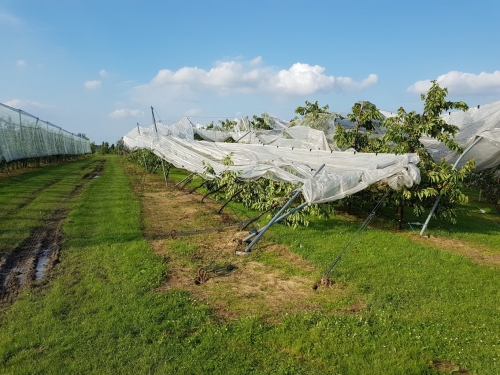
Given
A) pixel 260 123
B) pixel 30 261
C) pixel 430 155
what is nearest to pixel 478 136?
pixel 430 155

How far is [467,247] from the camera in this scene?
755 centimetres

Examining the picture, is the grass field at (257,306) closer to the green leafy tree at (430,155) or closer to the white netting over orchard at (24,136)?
the green leafy tree at (430,155)

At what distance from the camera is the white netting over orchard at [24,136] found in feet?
57.6

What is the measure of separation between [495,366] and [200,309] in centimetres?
302

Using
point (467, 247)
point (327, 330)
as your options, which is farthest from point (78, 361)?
point (467, 247)

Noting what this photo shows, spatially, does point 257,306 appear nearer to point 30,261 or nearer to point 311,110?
point 30,261

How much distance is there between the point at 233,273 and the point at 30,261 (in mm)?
3223

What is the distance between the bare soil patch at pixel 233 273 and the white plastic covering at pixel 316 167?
1261mm

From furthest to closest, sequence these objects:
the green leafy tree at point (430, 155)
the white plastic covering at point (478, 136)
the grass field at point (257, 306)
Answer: the white plastic covering at point (478, 136)
the green leafy tree at point (430, 155)
the grass field at point (257, 306)

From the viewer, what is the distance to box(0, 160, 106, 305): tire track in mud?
5.02 meters

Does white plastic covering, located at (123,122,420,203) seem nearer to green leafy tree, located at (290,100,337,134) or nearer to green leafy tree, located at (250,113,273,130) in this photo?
green leafy tree, located at (290,100,337,134)

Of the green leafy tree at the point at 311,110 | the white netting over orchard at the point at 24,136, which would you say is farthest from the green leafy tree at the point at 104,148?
the green leafy tree at the point at 311,110

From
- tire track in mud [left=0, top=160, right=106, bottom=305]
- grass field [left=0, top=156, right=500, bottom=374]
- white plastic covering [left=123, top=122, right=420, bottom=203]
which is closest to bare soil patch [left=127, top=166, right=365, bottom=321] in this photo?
grass field [left=0, top=156, right=500, bottom=374]

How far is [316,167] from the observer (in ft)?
25.3
